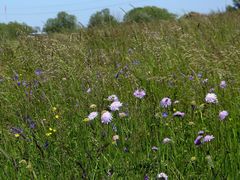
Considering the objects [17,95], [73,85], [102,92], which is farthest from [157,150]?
[17,95]

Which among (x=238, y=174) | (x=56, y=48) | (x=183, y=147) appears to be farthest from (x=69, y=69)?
(x=238, y=174)

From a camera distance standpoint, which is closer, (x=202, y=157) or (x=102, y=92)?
(x=202, y=157)

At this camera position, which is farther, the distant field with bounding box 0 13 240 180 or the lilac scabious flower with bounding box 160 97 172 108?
the lilac scabious flower with bounding box 160 97 172 108

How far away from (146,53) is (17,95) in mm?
1350

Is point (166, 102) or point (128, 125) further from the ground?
point (166, 102)

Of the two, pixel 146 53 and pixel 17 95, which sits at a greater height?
pixel 146 53

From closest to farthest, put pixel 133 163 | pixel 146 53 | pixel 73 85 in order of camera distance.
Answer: pixel 133 163 → pixel 73 85 → pixel 146 53

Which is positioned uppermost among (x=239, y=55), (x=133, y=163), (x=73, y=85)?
(x=239, y=55)

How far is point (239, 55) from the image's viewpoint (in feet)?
7.48

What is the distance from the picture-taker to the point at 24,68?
3.78 m

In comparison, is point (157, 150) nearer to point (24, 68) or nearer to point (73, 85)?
point (73, 85)

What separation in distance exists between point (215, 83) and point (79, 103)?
0.84 m

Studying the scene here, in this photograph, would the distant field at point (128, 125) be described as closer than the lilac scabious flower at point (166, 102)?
Yes

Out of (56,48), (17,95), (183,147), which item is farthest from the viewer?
(56,48)
